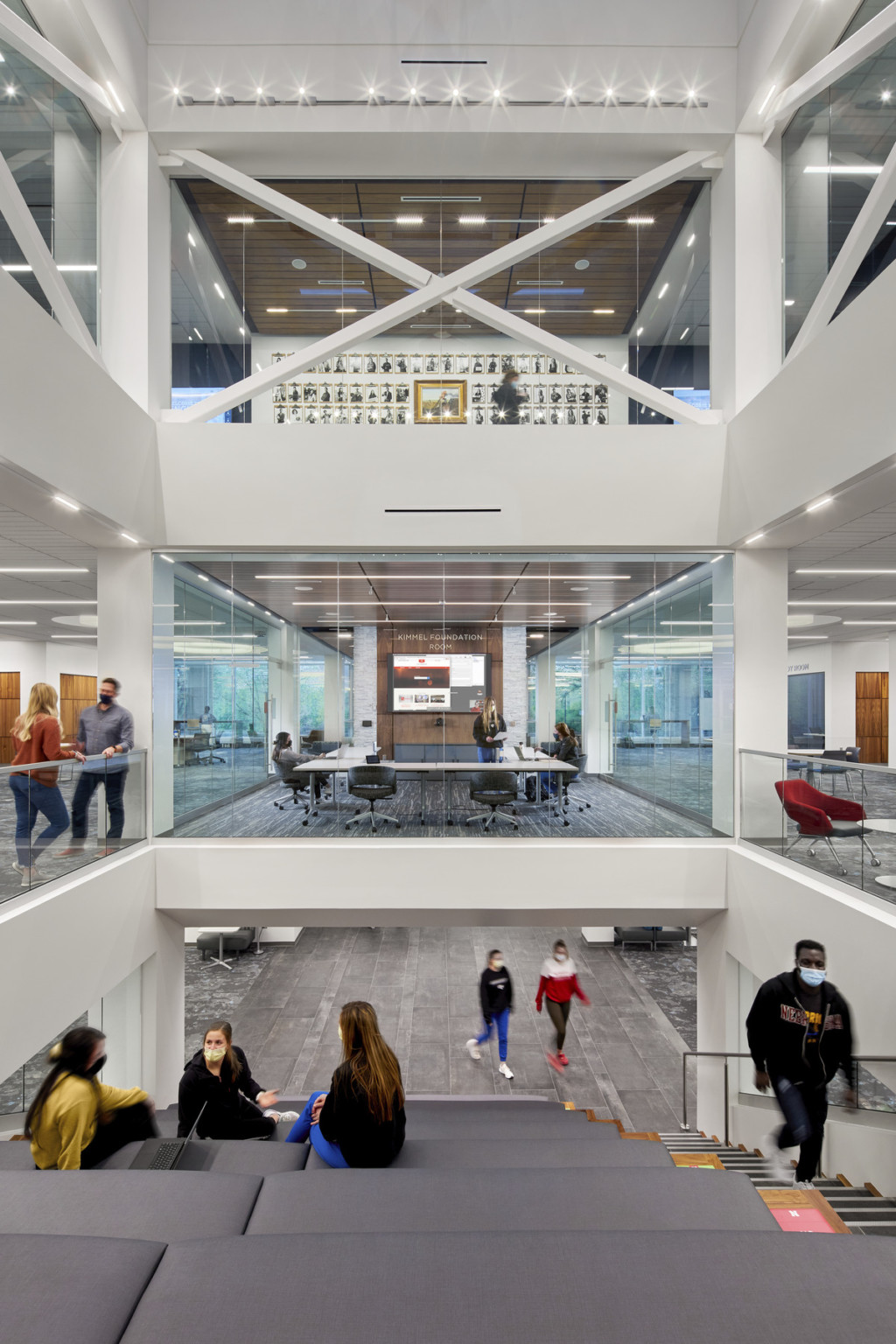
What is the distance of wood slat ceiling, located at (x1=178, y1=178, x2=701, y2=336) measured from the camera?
30.4ft

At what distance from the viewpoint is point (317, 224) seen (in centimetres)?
898

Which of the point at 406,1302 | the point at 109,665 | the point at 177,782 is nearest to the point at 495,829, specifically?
the point at 177,782

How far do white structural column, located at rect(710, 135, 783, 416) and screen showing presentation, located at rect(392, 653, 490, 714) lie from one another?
4.41 metres

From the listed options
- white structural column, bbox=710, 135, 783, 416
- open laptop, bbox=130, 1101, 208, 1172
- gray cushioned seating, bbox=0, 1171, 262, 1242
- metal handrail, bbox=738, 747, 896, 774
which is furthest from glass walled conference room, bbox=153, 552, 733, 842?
gray cushioned seating, bbox=0, 1171, 262, 1242

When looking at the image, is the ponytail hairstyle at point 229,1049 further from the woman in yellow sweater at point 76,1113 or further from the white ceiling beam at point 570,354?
the white ceiling beam at point 570,354

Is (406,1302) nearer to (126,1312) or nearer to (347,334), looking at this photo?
(126,1312)

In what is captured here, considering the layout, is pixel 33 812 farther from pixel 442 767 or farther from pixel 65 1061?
pixel 442 767

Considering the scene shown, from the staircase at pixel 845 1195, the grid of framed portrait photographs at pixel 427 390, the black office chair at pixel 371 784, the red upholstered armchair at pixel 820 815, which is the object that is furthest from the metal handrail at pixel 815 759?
the grid of framed portrait photographs at pixel 427 390

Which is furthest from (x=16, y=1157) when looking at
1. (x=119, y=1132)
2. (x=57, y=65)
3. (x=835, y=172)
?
(x=835, y=172)

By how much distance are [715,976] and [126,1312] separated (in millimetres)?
8179

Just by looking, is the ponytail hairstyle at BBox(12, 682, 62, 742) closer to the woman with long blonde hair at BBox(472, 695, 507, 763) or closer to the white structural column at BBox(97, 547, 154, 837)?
the white structural column at BBox(97, 547, 154, 837)

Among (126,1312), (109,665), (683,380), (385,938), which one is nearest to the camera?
(126,1312)

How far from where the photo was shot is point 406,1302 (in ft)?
6.85

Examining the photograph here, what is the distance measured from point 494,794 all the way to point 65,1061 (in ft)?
19.0
